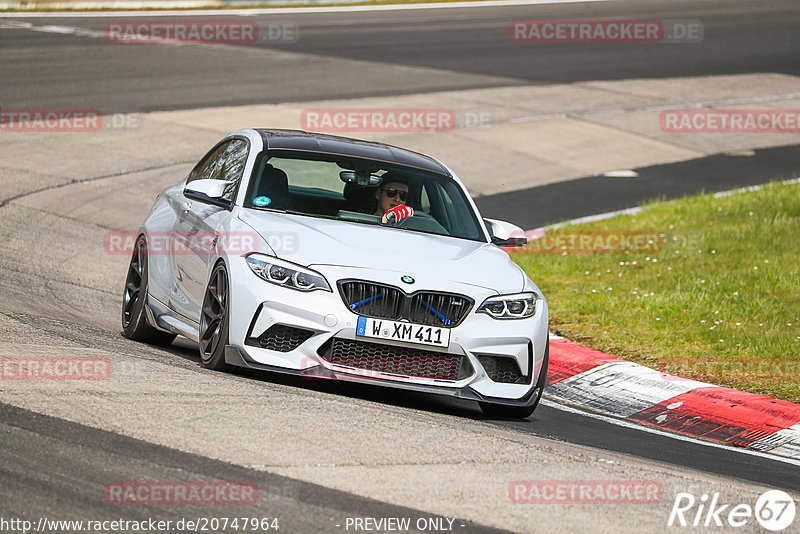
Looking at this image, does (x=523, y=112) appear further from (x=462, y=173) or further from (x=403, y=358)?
(x=403, y=358)

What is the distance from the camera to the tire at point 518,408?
25.5 feet

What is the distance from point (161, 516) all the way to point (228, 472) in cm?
55

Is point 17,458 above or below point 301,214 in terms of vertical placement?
below

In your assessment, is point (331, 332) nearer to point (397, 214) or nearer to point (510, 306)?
point (510, 306)

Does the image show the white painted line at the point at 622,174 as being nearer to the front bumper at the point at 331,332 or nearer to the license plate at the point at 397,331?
the front bumper at the point at 331,332

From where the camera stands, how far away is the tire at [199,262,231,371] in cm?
734

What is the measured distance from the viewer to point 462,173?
708 inches

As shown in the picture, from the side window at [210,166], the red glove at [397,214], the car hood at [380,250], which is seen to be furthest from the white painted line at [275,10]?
the car hood at [380,250]

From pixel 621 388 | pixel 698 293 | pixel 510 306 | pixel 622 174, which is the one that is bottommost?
pixel 621 388

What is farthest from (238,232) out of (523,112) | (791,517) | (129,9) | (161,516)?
(129,9)

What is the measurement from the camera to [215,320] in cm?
755

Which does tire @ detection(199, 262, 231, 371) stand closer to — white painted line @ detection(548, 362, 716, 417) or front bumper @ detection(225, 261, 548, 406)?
front bumper @ detection(225, 261, 548, 406)

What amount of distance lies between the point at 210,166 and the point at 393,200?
5.45 feet

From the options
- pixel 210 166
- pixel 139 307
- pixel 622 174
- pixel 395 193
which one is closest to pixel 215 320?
pixel 139 307
